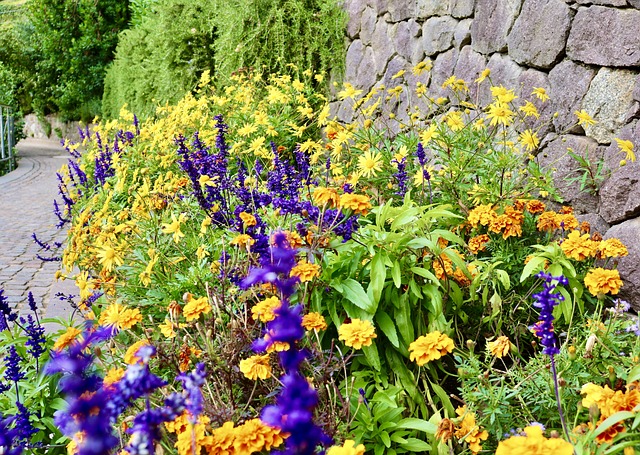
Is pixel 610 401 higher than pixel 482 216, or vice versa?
pixel 482 216

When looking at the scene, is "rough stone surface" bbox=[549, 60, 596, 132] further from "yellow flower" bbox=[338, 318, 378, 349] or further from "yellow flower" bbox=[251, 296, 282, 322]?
"yellow flower" bbox=[251, 296, 282, 322]

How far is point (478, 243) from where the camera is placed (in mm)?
2326

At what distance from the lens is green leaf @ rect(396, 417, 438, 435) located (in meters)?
1.64

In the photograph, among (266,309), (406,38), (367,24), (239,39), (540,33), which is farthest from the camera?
(239,39)

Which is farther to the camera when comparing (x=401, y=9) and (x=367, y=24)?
(x=367, y=24)

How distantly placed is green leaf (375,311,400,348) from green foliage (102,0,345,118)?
4150 mm

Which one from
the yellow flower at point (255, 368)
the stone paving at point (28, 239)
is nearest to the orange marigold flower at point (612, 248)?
the yellow flower at point (255, 368)

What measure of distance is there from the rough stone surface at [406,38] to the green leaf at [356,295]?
286 centimetres

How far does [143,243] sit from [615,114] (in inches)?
89.5

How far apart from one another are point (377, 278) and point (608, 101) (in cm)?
143

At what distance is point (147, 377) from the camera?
29.9 inches

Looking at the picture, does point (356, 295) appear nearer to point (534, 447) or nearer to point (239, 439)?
point (239, 439)

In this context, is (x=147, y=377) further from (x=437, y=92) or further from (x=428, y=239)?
(x=437, y=92)

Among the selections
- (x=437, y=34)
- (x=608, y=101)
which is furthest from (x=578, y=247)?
(x=437, y=34)
